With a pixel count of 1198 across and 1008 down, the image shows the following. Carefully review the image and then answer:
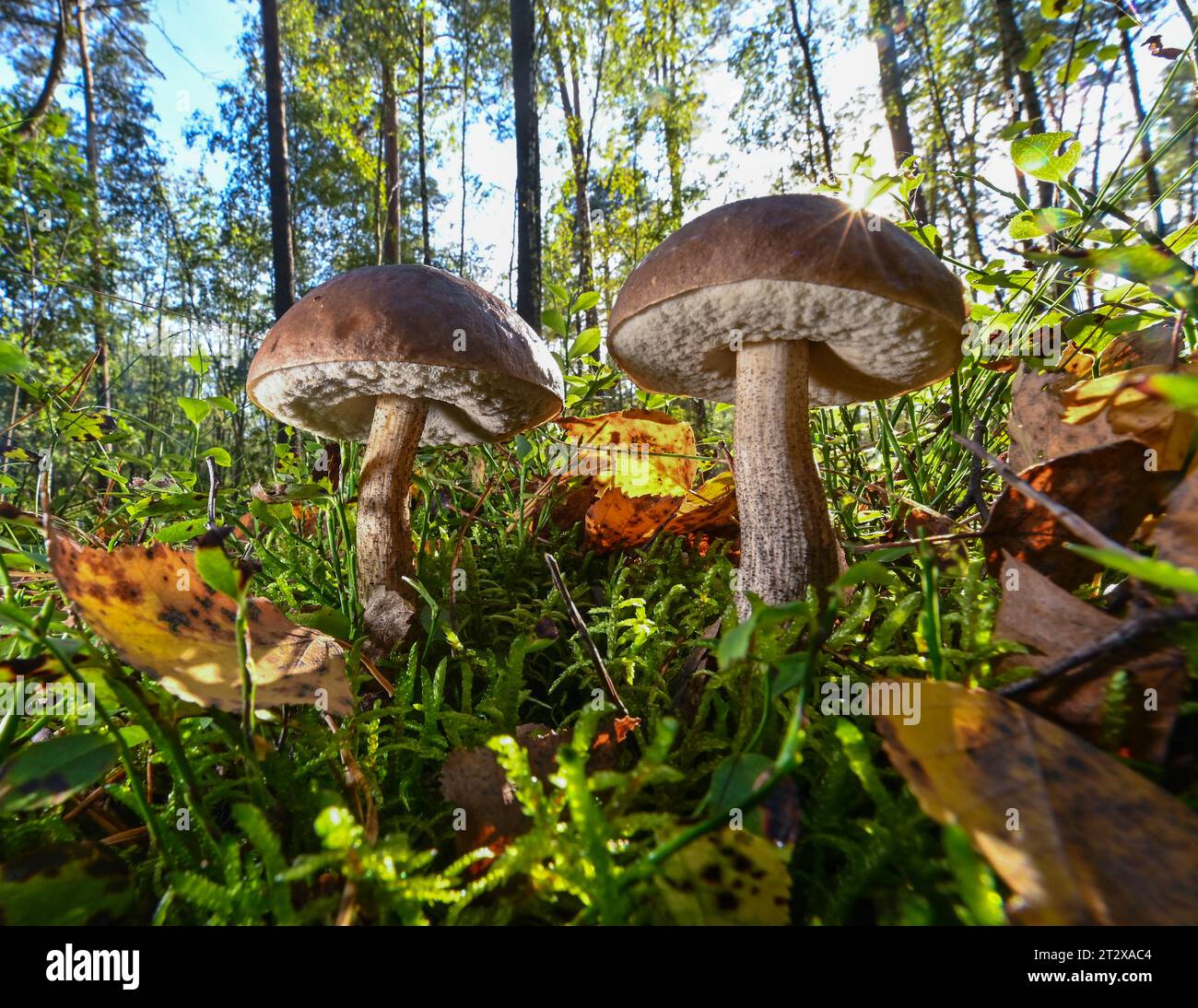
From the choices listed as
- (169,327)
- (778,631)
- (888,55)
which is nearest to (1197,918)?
(778,631)

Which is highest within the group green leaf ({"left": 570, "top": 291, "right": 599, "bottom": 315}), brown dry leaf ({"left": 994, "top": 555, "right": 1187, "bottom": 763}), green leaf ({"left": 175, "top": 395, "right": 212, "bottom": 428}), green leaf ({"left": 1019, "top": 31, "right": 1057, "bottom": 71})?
green leaf ({"left": 1019, "top": 31, "right": 1057, "bottom": 71})

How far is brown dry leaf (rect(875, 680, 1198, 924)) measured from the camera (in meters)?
0.38

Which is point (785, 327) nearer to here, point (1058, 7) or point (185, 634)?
point (1058, 7)

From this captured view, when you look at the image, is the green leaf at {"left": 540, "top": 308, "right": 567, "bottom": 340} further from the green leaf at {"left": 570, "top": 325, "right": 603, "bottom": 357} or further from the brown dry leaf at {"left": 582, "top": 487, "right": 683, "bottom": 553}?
the brown dry leaf at {"left": 582, "top": 487, "right": 683, "bottom": 553}

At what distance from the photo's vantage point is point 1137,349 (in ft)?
3.86

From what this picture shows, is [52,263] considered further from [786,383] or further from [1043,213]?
[1043,213]

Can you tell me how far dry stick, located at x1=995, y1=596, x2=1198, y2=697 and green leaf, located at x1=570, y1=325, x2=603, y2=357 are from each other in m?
1.34

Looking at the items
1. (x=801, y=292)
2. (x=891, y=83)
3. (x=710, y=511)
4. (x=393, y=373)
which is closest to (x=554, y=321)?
(x=393, y=373)

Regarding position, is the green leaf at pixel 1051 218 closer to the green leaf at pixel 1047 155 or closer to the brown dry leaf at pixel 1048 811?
the green leaf at pixel 1047 155

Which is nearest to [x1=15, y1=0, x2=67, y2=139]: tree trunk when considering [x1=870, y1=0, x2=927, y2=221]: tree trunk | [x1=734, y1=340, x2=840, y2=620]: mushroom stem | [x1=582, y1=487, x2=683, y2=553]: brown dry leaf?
[x1=582, y1=487, x2=683, y2=553]: brown dry leaf

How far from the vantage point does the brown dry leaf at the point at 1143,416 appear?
73 cm

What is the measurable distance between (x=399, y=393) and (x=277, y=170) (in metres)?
7.23

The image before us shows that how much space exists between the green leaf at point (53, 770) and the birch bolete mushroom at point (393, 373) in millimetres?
625

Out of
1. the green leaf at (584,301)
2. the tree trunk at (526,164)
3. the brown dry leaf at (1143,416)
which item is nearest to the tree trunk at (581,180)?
the tree trunk at (526,164)
